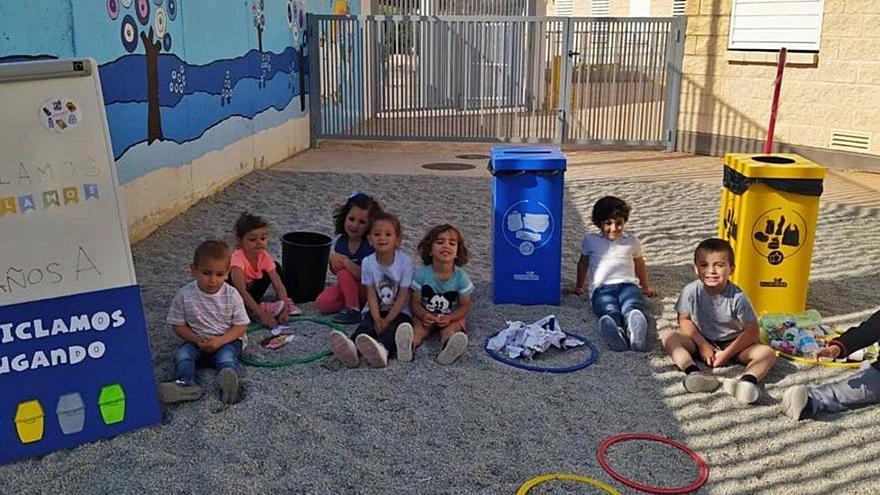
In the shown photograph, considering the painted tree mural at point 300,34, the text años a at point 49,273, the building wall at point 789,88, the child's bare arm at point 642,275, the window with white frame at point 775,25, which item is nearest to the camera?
the text años a at point 49,273

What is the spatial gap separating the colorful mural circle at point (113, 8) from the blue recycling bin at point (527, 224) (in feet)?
11.0

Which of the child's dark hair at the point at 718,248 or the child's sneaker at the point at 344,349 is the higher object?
the child's dark hair at the point at 718,248

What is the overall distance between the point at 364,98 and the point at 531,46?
8.97 feet

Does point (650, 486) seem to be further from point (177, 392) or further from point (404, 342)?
point (177, 392)

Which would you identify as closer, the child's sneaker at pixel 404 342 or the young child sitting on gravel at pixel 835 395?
the young child sitting on gravel at pixel 835 395

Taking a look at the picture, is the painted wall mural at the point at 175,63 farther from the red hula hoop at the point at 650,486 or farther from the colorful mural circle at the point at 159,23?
the red hula hoop at the point at 650,486

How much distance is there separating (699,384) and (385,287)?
1843mm

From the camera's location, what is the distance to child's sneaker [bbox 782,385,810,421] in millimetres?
3891

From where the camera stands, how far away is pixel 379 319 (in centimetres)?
477

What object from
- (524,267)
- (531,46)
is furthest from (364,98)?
(524,267)

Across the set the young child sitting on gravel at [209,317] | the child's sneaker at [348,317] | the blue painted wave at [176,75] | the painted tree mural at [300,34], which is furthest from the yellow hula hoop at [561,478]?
the painted tree mural at [300,34]

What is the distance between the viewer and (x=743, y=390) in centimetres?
408

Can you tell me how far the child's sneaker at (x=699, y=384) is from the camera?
164 inches

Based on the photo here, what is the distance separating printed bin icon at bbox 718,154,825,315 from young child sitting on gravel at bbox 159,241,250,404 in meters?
3.08
